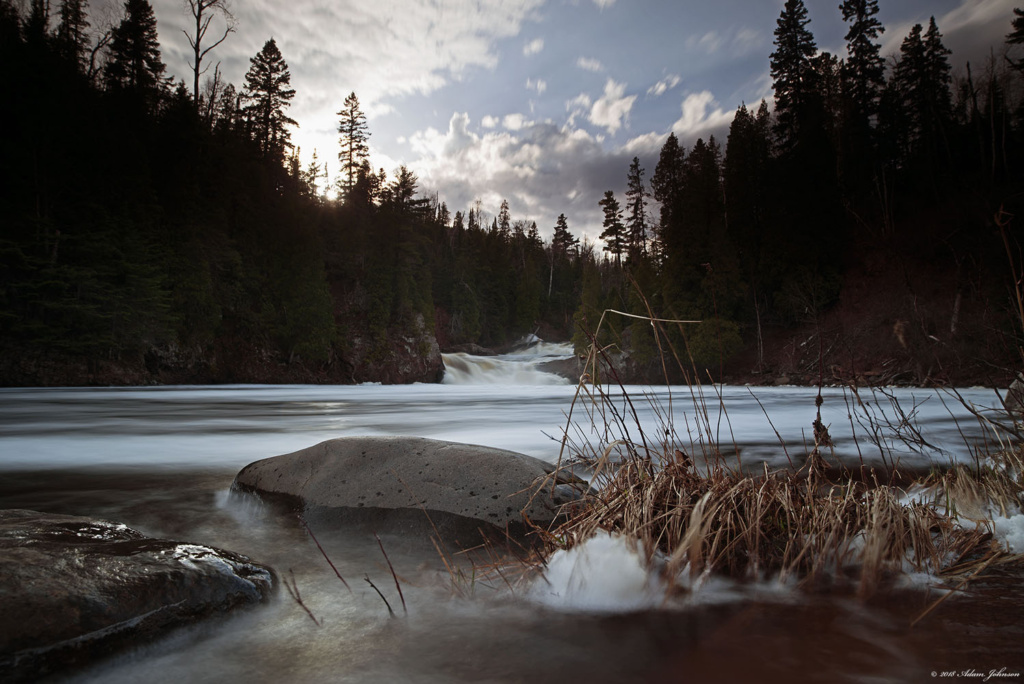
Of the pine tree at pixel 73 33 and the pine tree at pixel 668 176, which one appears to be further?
the pine tree at pixel 668 176

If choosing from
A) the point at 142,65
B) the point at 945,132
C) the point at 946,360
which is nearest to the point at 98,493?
the point at 946,360

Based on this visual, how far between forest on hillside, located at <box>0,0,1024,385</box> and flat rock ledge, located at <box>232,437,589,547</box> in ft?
42.1

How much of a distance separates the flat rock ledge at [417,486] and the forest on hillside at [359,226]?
12845 millimetres

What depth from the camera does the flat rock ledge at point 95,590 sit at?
1.46 metres

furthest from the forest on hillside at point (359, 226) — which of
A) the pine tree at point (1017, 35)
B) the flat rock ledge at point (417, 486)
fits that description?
the flat rock ledge at point (417, 486)

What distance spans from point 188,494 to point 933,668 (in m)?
4.31

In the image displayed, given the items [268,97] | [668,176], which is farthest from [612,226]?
[268,97]

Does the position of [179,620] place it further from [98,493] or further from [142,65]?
[142,65]

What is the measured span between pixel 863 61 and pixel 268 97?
40525 mm

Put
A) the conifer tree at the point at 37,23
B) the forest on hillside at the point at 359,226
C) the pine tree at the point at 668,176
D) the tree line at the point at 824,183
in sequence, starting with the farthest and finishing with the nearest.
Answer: the pine tree at the point at 668,176, the tree line at the point at 824,183, the conifer tree at the point at 37,23, the forest on hillside at the point at 359,226

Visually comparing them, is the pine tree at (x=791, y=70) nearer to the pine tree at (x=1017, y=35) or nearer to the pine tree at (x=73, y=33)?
the pine tree at (x=1017, y=35)

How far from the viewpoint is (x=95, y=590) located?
66.4 inches

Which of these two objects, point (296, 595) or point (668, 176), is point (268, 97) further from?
point (296, 595)

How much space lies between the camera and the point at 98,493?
12.5ft
